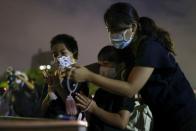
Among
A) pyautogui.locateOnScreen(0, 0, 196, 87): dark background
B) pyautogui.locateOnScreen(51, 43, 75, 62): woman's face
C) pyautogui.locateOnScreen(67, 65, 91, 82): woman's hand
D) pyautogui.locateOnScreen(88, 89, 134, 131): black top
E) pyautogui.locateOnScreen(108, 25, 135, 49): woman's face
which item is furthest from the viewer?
pyautogui.locateOnScreen(0, 0, 196, 87): dark background

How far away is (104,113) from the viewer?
4.31 feet

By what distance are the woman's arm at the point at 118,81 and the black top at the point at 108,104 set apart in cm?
24

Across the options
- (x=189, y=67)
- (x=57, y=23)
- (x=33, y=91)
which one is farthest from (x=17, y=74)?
(x=189, y=67)

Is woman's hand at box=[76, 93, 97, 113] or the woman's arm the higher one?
the woman's arm

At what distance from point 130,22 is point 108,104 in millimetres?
326

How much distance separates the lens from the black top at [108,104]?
1331mm

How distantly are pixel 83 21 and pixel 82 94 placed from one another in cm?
70

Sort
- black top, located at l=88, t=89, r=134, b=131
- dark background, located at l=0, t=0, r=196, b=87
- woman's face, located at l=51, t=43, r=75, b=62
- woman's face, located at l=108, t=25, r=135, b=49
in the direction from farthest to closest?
1. dark background, located at l=0, t=0, r=196, b=87
2. woman's face, located at l=51, t=43, r=75, b=62
3. black top, located at l=88, t=89, r=134, b=131
4. woman's face, located at l=108, t=25, r=135, b=49

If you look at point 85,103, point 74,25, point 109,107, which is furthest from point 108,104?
point 74,25

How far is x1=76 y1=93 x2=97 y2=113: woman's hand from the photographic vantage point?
1.28 metres

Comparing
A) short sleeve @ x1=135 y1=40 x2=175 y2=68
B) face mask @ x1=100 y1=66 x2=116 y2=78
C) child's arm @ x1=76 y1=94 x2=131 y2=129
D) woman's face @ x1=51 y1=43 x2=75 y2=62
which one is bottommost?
child's arm @ x1=76 y1=94 x2=131 y2=129

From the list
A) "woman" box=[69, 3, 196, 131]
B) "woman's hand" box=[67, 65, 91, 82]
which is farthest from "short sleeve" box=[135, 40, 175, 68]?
"woman's hand" box=[67, 65, 91, 82]

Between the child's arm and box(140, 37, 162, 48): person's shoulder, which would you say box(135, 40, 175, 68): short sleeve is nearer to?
box(140, 37, 162, 48): person's shoulder

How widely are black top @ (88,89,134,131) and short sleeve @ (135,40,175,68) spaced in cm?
24
